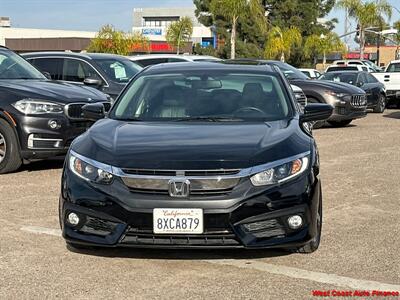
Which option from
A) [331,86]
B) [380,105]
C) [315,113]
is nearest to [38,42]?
[380,105]

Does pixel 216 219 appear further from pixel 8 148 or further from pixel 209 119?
pixel 8 148

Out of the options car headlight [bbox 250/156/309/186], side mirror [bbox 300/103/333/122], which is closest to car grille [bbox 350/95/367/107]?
side mirror [bbox 300/103/333/122]

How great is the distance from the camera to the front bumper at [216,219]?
4.47 meters

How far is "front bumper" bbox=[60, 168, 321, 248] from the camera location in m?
4.47

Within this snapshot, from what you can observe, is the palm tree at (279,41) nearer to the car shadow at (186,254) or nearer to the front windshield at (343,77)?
the front windshield at (343,77)

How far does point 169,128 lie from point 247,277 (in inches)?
55.9

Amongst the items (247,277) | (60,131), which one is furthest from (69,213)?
(60,131)

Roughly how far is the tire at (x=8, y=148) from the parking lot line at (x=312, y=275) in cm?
453

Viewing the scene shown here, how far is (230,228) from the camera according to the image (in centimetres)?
448

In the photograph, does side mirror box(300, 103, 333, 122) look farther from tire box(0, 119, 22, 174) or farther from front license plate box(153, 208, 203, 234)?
tire box(0, 119, 22, 174)

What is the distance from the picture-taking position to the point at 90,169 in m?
4.79

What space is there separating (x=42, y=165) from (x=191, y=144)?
5422 mm

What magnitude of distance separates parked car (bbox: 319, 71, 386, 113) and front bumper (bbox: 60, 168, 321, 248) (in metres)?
15.5

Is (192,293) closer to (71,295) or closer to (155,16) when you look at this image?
(71,295)
